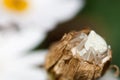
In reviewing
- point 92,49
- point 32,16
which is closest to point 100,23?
point 32,16

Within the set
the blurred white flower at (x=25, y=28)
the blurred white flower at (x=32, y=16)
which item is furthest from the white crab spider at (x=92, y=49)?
the blurred white flower at (x=32, y=16)

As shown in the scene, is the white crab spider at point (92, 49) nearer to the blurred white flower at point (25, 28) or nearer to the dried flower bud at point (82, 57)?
the dried flower bud at point (82, 57)

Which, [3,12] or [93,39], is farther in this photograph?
[3,12]

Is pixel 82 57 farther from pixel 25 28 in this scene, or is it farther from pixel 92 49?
pixel 25 28

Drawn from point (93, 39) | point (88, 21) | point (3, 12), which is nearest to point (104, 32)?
point (88, 21)

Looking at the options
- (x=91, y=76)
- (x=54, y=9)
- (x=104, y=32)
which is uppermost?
(x=54, y=9)

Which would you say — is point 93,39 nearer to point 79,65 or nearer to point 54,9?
point 79,65
